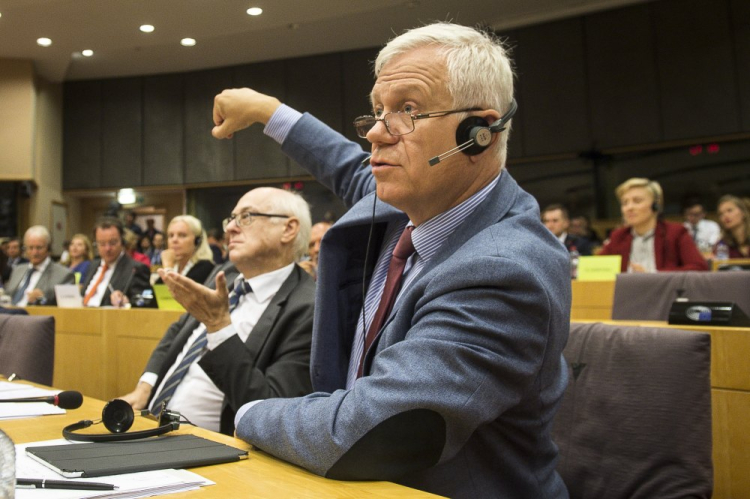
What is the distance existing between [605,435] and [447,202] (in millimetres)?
567

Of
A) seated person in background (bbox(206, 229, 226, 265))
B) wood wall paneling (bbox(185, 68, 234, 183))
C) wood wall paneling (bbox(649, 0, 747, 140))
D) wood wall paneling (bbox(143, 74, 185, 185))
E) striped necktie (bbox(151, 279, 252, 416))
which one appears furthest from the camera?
wood wall paneling (bbox(143, 74, 185, 185))

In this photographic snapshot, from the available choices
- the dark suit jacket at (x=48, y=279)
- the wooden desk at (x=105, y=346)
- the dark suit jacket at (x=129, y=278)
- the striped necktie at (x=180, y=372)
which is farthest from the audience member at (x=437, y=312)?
the dark suit jacket at (x=48, y=279)

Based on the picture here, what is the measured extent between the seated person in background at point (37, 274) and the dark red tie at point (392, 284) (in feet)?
16.8

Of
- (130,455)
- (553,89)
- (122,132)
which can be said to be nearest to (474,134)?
(130,455)

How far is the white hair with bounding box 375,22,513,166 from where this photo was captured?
114cm

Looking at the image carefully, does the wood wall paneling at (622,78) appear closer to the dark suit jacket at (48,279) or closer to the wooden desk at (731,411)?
the dark suit jacket at (48,279)

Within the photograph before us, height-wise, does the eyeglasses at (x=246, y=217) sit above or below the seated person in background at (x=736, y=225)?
below

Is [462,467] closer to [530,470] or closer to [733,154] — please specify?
[530,470]

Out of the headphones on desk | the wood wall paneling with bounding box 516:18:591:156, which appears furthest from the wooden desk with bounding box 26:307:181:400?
the wood wall paneling with bounding box 516:18:591:156

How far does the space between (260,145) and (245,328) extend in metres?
8.30

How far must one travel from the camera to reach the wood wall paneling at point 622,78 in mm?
8008

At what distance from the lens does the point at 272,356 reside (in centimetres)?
192

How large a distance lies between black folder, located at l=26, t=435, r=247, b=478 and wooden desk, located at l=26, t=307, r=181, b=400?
281cm

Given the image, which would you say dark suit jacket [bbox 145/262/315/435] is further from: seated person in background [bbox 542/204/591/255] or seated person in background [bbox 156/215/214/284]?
seated person in background [bbox 542/204/591/255]
